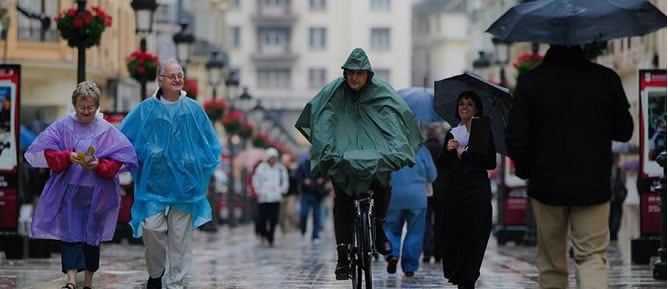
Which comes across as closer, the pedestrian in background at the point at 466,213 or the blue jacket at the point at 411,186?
the pedestrian in background at the point at 466,213

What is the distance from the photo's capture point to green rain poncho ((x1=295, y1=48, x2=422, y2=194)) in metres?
13.0

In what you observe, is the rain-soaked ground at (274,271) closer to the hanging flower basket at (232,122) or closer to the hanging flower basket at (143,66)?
the hanging flower basket at (143,66)

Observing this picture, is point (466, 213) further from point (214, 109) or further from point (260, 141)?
point (260, 141)

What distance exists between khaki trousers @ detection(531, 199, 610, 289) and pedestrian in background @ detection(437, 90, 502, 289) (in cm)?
269

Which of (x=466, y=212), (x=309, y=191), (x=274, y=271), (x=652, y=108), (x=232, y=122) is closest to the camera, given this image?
(x=466, y=212)

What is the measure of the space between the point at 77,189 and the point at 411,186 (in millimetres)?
5800

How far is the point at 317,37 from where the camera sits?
115m

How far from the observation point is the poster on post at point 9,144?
66.1ft

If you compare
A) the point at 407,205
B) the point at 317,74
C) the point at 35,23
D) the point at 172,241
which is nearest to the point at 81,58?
the point at 407,205

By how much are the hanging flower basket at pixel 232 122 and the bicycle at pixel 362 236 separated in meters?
41.5

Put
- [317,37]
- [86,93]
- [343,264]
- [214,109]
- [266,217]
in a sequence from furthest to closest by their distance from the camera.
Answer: [317,37] → [214,109] → [266,217] → [86,93] → [343,264]

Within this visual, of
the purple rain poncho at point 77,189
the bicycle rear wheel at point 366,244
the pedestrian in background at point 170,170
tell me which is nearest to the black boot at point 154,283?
the pedestrian in background at point 170,170

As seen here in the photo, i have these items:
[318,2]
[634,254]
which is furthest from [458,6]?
[634,254]

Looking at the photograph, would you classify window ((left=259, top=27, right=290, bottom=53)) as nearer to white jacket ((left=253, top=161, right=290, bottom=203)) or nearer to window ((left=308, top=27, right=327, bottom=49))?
window ((left=308, top=27, right=327, bottom=49))
